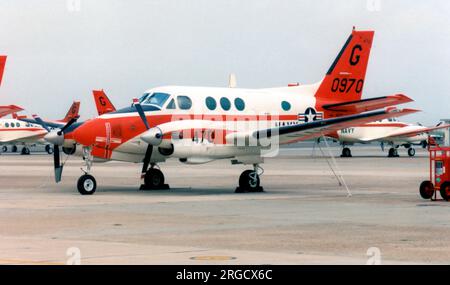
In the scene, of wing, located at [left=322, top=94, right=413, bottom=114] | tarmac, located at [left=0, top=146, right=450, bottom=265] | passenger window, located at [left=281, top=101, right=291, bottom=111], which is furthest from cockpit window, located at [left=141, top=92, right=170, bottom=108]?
wing, located at [left=322, top=94, right=413, bottom=114]

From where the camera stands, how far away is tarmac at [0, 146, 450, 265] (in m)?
14.5

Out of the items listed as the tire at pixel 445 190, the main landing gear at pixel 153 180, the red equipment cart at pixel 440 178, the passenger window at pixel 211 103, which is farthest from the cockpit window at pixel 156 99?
the tire at pixel 445 190

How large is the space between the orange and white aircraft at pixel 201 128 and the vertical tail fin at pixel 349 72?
1.30 meters

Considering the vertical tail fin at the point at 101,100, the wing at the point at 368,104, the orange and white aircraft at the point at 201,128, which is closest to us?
the orange and white aircraft at the point at 201,128

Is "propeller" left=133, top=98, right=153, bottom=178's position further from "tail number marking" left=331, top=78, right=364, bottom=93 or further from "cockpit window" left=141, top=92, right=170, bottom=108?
"tail number marking" left=331, top=78, right=364, bottom=93

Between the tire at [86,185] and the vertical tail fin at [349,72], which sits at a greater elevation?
the vertical tail fin at [349,72]

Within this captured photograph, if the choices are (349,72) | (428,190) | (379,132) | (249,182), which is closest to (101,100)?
(379,132)

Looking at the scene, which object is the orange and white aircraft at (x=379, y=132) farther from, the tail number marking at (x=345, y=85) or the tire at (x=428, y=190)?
the tire at (x=428, y=190)

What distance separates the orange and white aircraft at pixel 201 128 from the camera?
29.1m

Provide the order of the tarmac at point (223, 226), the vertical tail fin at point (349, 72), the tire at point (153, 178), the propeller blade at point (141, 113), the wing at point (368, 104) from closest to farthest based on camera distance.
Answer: the tarmac at point (223, 226) < the propeller blade at point (141, 113) < the tire at point (153, 178) < the wing at point (368, 104) < the vertical tail fin at point (349, 72)

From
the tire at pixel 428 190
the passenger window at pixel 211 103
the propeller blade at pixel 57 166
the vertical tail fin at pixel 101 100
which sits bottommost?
the tire at pixel 428 190

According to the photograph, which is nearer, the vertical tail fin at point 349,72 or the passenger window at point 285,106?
the passenger window at point 285,106

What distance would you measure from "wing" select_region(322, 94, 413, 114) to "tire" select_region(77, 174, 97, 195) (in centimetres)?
952

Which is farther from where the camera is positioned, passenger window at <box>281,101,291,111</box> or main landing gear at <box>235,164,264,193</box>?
passenger window at <box>281,101,291,111</box>
